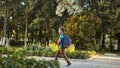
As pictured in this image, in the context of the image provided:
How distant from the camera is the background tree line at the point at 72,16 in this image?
35750mm

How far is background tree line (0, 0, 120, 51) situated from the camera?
35750 mm

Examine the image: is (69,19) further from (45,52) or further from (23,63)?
(23,63)

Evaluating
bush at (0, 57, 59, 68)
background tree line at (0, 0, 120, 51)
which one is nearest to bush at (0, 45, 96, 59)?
background tree line at (0, 0, 120, 51)

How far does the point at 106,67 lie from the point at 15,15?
34732mm

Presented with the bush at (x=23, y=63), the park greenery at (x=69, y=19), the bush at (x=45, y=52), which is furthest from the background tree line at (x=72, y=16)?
the bush at (x=23, y=63)

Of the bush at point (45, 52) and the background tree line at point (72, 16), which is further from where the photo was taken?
the background tree line at point (72, 16)

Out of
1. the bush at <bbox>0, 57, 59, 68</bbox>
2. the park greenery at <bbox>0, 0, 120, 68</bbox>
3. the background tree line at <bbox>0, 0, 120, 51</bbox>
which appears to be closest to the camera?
the bush at <bbox>0, 57, 59, 68</bbox>

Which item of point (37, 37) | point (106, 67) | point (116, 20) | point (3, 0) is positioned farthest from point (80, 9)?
point (37, 37)

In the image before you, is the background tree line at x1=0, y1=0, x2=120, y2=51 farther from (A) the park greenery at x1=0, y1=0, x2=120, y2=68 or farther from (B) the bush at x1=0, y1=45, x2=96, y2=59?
(B) the bush at x1=0, y1=45, x2=96, y2=59

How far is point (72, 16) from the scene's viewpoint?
1480 inches

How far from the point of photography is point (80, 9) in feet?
115

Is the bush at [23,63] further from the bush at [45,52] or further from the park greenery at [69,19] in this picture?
the park greenery at [69,19]

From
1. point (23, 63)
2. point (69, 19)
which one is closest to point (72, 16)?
point (69, 19)

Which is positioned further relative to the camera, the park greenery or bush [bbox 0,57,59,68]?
the park greenery
